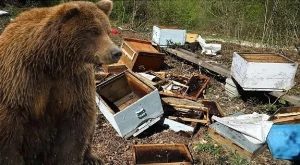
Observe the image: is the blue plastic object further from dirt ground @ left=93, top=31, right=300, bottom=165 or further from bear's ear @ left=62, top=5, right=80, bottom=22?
bear's ear @ left=62, top=5, right=80, bottom=22

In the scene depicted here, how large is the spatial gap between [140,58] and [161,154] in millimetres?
3740

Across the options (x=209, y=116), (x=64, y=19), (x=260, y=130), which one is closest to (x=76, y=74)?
(x=64, y=19)

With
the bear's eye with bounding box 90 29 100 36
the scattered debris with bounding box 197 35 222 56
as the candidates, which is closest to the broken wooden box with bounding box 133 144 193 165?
the bear's eye with bounding box 90 29 100 36

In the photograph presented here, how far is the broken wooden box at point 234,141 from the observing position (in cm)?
562

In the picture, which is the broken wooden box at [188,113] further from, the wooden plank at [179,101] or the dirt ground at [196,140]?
the dirt ground at [196,140]

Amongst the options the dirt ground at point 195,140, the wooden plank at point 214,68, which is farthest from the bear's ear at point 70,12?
the wooden plank at point 214,68

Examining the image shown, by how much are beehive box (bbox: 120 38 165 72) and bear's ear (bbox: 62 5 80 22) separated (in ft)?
18.7

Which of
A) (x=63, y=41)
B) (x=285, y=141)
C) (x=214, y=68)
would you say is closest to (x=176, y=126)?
(x=285, y=141)

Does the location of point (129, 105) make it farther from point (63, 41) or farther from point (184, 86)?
point (63, 41)

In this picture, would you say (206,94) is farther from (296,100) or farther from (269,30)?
(269,30)

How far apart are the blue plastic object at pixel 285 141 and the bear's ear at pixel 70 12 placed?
376cm

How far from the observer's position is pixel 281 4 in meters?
13.4

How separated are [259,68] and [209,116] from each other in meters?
1.34

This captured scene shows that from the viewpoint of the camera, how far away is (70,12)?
3035 mm
